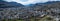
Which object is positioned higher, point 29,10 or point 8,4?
point 8,4

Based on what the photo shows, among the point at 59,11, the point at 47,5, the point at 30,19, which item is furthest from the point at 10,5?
the point at 59,11

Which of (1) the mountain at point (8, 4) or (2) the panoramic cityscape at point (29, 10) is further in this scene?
(1) the mountain at point (8, 4)

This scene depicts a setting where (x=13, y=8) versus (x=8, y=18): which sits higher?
(x=13, y=8)

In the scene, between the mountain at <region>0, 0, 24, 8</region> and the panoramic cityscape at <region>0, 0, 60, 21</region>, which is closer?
the panoramic cityscape at <region>0, 0, 60, 21</region>

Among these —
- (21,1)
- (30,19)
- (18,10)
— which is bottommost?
(30,19)

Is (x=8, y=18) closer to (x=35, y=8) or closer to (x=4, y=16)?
(x=4, y=16)

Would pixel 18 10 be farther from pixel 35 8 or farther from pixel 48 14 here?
pixel 48 14

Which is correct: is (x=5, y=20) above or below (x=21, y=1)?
below

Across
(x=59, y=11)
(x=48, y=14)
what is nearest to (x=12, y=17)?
(x=48, y=14)
